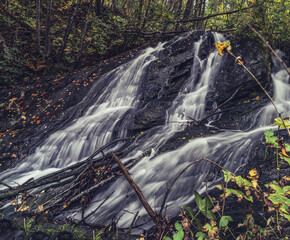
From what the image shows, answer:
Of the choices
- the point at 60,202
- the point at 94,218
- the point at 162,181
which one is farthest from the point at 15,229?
the point at 162,181

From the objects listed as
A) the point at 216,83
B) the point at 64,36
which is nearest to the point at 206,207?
the point at 216,83

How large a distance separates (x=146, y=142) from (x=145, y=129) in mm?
570

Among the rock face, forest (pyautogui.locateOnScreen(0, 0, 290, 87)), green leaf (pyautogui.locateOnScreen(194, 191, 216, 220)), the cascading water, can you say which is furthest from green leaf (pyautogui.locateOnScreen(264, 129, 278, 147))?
forest (pyautogui.locateOnScreen(0, 0, 290, 87))

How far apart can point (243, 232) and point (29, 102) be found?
740 centimetres

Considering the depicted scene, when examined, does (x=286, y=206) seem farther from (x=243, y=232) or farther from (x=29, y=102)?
(x=29, y=102)

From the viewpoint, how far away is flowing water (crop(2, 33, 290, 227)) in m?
2.96

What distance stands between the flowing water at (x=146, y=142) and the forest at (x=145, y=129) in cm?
3

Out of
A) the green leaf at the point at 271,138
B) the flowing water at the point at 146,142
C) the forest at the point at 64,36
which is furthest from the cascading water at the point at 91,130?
the green leaf at the point at 271,138

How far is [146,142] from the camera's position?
4.34 m

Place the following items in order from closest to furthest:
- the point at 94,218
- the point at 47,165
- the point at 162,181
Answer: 1. the point at 94,218
2. the point at 162,181
3. the point at 47,165

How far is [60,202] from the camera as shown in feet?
8.96

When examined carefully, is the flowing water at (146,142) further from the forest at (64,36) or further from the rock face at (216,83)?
the forest at (64,36)

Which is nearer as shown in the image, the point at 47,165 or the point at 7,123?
the point at 47,165

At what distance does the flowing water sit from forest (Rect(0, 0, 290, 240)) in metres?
0.03
